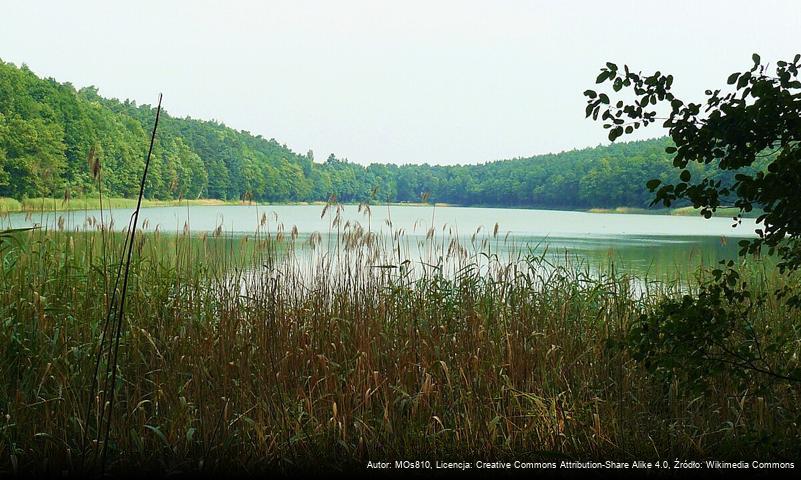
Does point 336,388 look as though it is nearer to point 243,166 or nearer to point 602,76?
point 602,76

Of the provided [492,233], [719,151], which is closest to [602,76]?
[719,151]

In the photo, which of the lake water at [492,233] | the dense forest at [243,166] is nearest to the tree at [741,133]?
the lake water at [492,233]

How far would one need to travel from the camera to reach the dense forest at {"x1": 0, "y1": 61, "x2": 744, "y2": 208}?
37938 millimetres

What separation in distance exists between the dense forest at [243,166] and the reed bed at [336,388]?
30.3 metres

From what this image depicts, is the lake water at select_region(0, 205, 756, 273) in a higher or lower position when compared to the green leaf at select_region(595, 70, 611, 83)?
lower

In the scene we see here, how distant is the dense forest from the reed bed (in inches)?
1192

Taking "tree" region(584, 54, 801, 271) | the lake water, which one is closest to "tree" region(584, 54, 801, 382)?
"tree" region(584, 54, 801, 271)

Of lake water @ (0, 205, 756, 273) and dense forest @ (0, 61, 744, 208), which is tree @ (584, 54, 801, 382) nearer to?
lake water @ (0, 205, 756, 273)

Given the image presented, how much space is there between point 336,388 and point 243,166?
47.5 metres

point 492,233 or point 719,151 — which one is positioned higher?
point 719,151

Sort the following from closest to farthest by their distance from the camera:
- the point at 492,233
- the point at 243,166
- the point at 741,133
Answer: the point at 741,133, the point at 492,233, the point at 243,166

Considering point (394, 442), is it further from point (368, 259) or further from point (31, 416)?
point (368, 259)

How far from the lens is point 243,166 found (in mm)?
Result: 48875

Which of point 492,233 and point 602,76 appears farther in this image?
point 492,233
